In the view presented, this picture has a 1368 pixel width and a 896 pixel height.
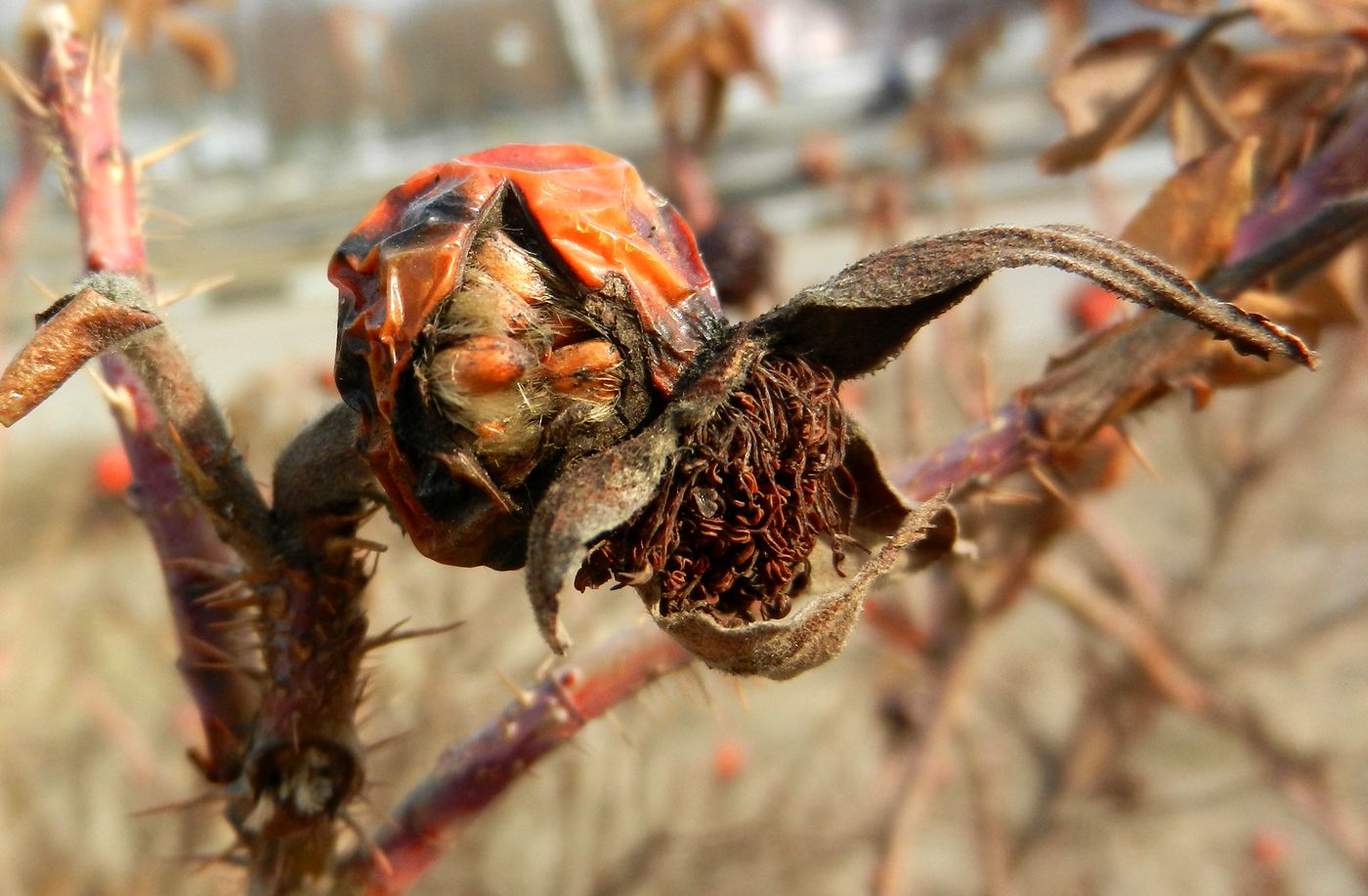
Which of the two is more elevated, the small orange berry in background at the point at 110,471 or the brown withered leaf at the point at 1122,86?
the brown withered leaf at the point at 1122,86

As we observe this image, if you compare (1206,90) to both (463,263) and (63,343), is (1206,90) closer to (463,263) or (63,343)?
(463,263)

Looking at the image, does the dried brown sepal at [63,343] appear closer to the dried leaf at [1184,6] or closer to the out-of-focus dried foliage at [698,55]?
the dried leaf at [1184,6]

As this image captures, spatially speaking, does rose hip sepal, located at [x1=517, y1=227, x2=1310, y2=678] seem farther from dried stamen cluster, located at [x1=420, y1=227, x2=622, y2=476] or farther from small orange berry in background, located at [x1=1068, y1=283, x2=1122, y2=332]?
small orange berry in background, located at [x1=1068, y1=283, x2=1122, y2=332]

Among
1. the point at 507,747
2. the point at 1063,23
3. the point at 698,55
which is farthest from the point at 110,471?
the point at 1063,23

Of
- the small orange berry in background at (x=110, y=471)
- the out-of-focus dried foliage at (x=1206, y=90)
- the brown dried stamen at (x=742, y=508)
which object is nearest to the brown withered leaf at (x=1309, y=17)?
the out-of-focus dried foliage at (x=1206, y=90)

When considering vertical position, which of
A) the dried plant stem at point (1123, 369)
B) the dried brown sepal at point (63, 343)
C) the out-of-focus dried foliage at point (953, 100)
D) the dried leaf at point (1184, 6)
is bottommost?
the out-of-focus dried foliage at point (953, 100)

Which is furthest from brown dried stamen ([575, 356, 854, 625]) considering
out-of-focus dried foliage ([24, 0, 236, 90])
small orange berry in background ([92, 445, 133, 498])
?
small orange berry in background ([92, 445, 133, 498])

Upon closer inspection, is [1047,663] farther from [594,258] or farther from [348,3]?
[348,3]
